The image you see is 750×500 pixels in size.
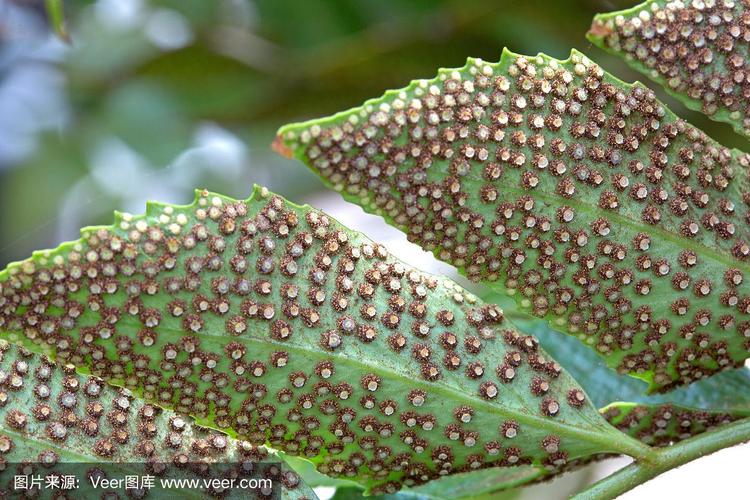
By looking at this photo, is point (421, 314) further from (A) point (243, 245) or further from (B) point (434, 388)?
(A) point (243, 245)

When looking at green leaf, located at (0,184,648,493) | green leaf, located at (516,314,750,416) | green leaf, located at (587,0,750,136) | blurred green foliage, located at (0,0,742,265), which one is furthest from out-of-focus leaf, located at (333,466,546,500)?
blurred green foliage, located at (0,0,742,265)

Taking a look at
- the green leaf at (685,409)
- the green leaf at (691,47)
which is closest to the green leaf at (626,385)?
the green leaf at (685,409)

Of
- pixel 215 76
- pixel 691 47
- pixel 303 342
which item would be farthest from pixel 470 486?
pixel 215 76

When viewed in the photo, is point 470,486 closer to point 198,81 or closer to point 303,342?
point 303,342

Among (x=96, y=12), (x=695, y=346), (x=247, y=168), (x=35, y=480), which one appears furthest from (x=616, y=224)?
(x=96, y=12)

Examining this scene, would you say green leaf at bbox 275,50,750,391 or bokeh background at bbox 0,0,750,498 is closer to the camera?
green leaf at bbox 275,50,750,391

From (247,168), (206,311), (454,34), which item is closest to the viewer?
(206,311)

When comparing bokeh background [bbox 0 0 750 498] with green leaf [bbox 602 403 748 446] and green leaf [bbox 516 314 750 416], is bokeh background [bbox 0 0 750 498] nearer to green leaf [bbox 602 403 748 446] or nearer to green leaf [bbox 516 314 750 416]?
green leaf [bbox 516 314 750 416]

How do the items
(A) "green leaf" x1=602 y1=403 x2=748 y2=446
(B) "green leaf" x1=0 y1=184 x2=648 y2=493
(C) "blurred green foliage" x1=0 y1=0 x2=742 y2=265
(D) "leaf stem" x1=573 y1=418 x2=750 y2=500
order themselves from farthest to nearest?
1. (C) "blurred green foliage" x1=0 y1=0 x2=742 y2=265
2. (A) "green leaf" x1=602 y1=403 x2=748 y2=446
3. (D) "leaf stem" x1=573 y1=418 x2=750 y2=500
4. (B) "green leaf" x1=0 y1=184 x2=648 y2=493

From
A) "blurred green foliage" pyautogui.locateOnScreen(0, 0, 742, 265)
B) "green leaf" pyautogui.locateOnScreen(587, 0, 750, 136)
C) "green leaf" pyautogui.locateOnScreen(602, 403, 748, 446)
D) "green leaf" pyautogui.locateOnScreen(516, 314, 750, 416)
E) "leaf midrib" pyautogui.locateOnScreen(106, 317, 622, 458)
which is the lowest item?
"leaf midrib" pyautogui.locateOnScreen(106, 317, 622, 458)
